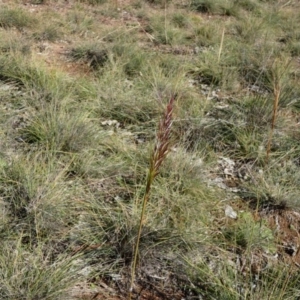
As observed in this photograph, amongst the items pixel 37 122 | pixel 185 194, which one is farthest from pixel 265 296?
pixel 37 122

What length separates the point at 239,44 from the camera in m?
5.82

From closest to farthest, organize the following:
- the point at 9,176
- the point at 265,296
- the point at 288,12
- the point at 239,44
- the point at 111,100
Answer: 1. the point at 265,296
2. the point at 9,176
3. the point at 111,100
4. the point at 239,44
5. the point at 288,12

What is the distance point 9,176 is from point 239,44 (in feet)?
13.4

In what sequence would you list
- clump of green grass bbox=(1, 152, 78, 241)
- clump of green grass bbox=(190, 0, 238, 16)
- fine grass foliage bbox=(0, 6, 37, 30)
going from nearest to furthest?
clump of green grass bbox=(1, 152, 78, 241) < fine grass foliage bbox=(0, 6, 37, 30) < clump of green grass bbox=(190, 0, 238, 16)

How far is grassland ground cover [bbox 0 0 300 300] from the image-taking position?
2.36 meters

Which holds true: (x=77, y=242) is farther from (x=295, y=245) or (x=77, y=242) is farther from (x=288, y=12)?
(x=288, y=12)

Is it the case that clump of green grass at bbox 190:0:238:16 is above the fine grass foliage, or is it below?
below

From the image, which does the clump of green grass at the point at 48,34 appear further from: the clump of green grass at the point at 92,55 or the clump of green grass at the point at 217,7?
the clump of green grass at the point at 217,7

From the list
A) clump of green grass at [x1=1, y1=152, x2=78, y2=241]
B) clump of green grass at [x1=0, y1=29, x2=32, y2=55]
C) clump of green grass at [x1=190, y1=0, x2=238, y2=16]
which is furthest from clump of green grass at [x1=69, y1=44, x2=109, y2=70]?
clump of green grass at [x1=190, y1=0, x2=238, y2=16]

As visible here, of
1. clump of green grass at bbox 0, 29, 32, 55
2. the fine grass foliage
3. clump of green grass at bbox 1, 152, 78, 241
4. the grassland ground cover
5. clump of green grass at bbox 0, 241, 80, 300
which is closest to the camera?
clump of green grass at bbox 0, 241, 80, 300

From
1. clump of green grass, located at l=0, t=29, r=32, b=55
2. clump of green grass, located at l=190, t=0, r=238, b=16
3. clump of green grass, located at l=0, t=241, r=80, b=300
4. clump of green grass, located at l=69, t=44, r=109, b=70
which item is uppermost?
clump of green grass, located at l=0, t=241, r=80, b=300

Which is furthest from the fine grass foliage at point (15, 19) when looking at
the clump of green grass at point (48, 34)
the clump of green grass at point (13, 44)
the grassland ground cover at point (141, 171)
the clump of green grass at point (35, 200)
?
the clump of green grass at point (35, 200)

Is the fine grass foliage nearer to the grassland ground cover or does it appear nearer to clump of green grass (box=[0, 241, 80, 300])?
the grassland ground cover

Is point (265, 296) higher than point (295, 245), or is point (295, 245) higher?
point (265, 296)
